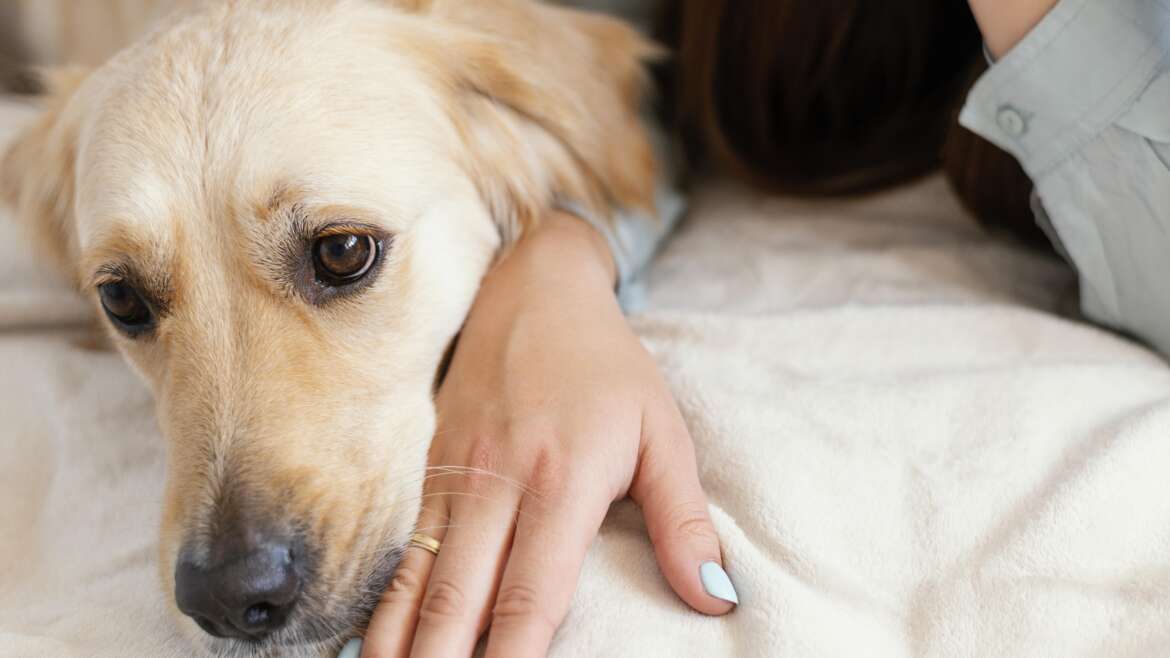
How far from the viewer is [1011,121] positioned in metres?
1.23

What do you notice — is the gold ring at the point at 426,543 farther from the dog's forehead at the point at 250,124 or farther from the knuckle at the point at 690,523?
the dog's forehead at the point at 250,124

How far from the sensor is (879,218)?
1.65 m

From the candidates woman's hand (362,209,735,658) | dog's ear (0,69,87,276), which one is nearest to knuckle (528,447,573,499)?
woman's hand (362,209,735,658)

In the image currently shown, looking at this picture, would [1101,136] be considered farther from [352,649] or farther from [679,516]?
[352,649]

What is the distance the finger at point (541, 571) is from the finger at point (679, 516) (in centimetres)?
6

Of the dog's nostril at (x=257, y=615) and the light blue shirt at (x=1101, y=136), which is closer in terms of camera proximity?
the dog's nostril at (x=257, y=615)

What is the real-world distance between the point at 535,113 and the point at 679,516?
699 millimetres

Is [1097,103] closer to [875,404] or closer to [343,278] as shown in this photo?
[875,404]

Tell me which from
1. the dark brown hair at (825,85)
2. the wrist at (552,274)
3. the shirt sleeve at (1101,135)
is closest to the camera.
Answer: the shirt sleeve at (1101,135)

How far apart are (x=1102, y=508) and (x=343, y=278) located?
2.99 ft

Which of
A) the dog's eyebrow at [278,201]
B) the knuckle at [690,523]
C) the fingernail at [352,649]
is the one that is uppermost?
the dog's eyebrow at [278,201]

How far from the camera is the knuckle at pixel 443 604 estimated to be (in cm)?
92

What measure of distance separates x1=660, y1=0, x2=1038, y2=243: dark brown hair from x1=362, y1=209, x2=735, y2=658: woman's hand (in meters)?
0.70

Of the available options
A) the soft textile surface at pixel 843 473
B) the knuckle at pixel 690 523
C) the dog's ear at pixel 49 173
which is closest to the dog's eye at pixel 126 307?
the soft textile surface at pixel 843 473
